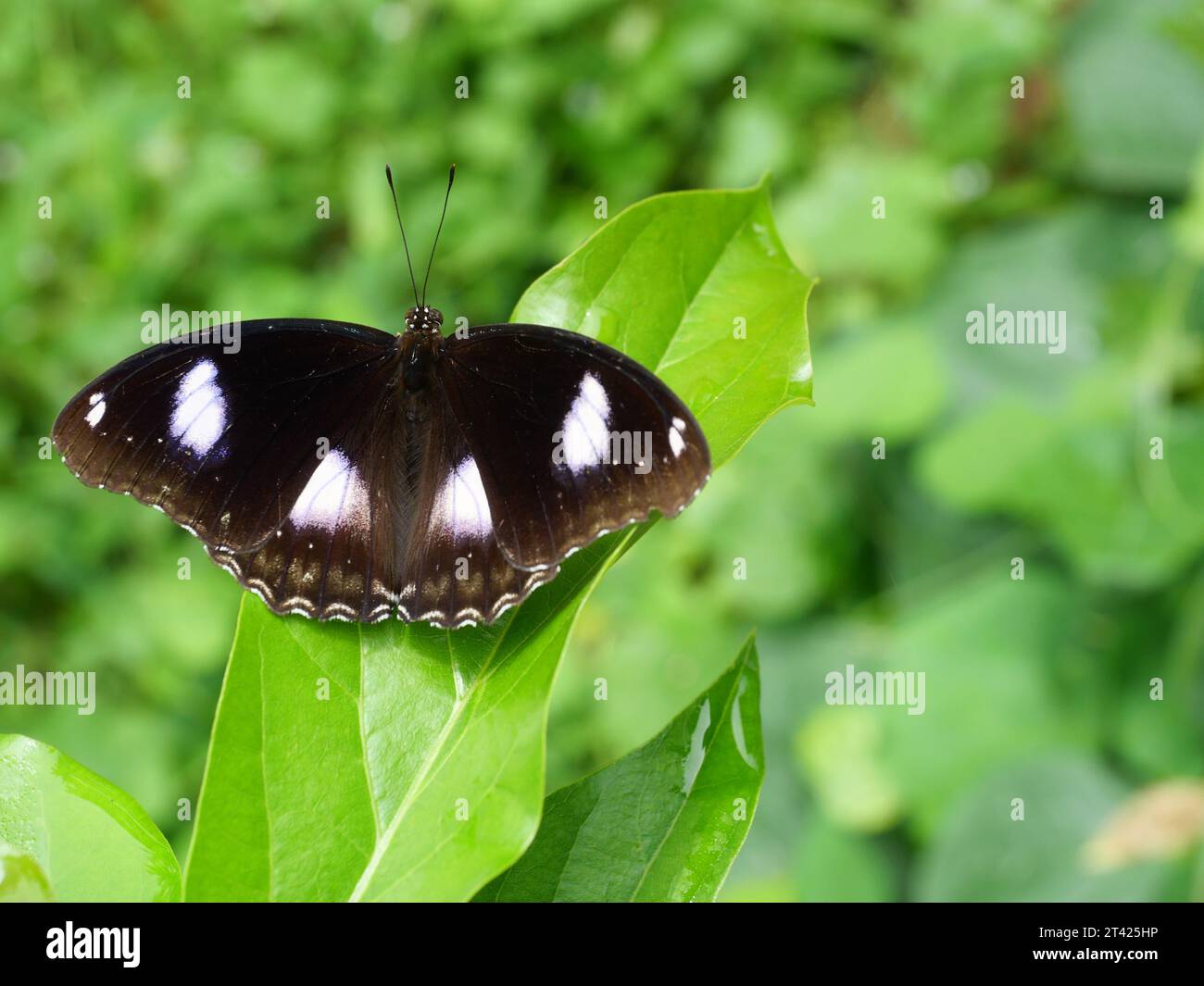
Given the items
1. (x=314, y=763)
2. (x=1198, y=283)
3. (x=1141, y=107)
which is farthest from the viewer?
(x=1141, y=107)

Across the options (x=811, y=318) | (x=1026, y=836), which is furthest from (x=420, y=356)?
(x=811, y=318)

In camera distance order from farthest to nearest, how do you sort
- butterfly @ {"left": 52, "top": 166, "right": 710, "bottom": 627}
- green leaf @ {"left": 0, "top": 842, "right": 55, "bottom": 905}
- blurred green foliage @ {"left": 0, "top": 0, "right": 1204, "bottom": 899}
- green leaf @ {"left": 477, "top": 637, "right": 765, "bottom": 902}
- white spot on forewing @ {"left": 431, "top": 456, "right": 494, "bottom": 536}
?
blurred green foliage @ {"left": 0, "top": 0, "right": 1204, "bottom": 899}
white spot on forewing @ {"left": 431, "top": 456, "right": 494, "bottom": 536}
butterfly @ {"left": 52, "top": 166, "right": 710, "bottom": 627}
green leaf @ {"left": 477, "top": 637, "right": 765, "bottom": 902}
green leaf @ {"left": 0, "top": 842, "right": 55, "bottom": 905}

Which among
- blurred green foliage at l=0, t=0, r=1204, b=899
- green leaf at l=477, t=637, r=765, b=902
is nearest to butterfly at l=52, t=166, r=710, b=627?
green leaf at l=477, t=637, r=765, b=902

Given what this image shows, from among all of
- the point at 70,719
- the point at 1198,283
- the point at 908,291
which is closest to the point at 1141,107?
the point at 1198,283

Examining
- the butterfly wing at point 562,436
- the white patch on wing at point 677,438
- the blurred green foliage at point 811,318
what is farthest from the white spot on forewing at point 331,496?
the blurred green foliage at point 811,318

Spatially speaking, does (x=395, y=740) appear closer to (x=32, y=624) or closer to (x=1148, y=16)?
(x=32, y=624)

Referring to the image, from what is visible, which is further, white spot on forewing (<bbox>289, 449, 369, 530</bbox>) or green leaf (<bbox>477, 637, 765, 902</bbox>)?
white spot on forewing (<bbox>289, 449, 369, 530</bbox>)

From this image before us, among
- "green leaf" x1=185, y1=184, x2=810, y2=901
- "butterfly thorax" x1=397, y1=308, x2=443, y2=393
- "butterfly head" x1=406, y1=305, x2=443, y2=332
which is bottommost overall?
"green leaf" x1=185, y1=184, x2=810, y2=901

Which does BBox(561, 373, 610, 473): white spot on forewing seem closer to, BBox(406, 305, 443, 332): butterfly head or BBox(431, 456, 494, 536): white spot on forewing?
BBox(431, 456, 494, 536): white spot on forewing
